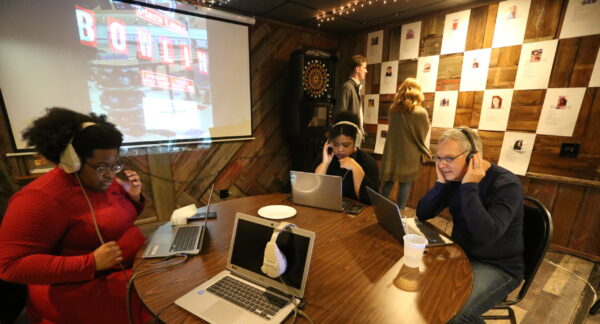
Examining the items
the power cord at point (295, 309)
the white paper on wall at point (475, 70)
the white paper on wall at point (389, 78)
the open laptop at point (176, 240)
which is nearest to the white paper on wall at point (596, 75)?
the white paper on wall at point (475, 70)

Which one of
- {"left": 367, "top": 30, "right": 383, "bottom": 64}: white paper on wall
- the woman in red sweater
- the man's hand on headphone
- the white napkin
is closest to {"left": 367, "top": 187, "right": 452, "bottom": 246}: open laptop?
the man's hand on headphone

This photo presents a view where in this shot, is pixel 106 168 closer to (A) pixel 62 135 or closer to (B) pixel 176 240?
(A) pixel 62 135

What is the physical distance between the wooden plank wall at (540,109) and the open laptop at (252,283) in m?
2.75

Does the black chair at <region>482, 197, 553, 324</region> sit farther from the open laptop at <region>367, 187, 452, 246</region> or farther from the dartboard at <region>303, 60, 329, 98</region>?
the dartboard at <region>303, 60, 329, 98</region>

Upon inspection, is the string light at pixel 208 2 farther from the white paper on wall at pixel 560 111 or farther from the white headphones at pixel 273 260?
the white paper on wall at pixel 560 111

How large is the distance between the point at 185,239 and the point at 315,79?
2.62 meters

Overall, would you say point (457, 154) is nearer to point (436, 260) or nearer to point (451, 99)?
point (436, 260)

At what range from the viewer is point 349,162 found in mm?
1753

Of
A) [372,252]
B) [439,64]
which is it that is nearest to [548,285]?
[372,252]

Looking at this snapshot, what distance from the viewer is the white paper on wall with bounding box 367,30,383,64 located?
11.1ft

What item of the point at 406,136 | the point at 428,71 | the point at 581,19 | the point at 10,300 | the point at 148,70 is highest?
the point at 581,19

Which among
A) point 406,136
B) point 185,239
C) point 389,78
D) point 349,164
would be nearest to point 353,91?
point 389,78

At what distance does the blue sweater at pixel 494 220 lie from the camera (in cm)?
106

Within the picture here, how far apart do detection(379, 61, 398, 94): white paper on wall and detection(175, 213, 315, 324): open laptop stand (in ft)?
10.0
